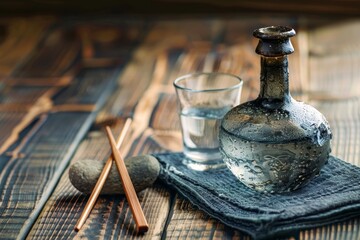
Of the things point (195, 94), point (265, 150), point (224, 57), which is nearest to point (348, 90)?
point (224, 57)

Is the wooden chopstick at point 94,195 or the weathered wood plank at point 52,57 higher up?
the wooden chopstick at point 94,195

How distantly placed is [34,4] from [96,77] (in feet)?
1.96

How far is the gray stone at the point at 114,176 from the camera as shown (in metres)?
1.00

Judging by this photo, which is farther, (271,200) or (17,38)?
(17,38)

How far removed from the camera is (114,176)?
998mm

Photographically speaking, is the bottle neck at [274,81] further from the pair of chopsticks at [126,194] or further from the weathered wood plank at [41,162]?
the weathered wood plank at [41,162]

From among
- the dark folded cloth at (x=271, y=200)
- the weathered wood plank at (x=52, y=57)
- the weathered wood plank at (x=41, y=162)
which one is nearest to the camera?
the dark folded cloth at (x=271, y=200)

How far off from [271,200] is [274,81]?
145 millimetres

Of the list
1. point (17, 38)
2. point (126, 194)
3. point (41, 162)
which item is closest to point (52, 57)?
point (17, 38)

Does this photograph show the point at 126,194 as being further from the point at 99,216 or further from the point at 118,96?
the point at 118,96

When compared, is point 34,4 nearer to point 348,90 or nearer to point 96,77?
point 96,77

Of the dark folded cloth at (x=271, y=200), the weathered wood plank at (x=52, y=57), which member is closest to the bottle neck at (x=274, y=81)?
the dark folded cloth at (x=271, y=200)

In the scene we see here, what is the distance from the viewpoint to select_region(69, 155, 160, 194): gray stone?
1.00 m

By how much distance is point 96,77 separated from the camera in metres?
1.65
